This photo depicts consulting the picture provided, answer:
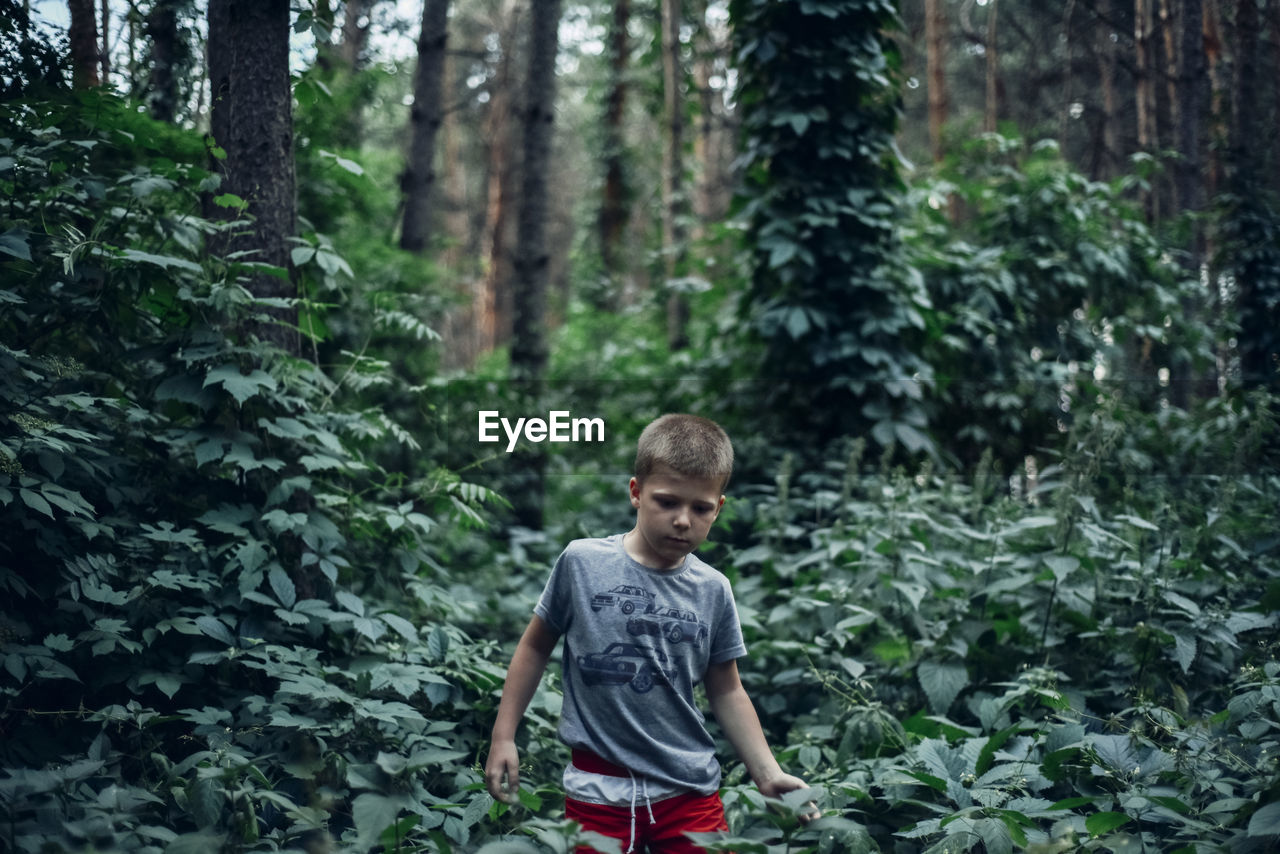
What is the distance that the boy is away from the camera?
2219 millimetres

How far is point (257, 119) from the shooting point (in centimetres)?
386

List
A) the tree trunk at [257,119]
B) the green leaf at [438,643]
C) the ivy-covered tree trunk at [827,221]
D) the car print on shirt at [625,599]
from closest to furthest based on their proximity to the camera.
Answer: the car print on shirt at [625,599]
the green leaf at [438,643]
the tree trunk at [257,119]
the ivy-covered tree trunk at [827,221]

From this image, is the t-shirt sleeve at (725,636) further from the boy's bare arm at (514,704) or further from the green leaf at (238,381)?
the green leaf at (238,381)

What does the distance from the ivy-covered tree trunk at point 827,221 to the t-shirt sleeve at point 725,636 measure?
429cm

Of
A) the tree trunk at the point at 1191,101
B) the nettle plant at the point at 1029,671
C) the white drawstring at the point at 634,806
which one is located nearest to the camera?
the white drawstring at the point at 634,806

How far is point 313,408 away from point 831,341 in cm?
409

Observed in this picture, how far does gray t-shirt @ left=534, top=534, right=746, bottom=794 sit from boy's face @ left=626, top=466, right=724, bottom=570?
113 millimetres

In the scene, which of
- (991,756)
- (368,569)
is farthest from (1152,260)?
(368,569)

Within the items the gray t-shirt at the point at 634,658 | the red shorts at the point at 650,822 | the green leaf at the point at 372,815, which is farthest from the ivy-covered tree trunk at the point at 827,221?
the green leaf at the point at 372,815

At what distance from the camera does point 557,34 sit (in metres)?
8.09

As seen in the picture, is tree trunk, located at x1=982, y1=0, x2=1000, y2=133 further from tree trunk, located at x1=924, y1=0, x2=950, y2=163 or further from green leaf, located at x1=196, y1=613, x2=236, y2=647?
green leaf, located at x1=196, y1=613, x2=236, y2=647

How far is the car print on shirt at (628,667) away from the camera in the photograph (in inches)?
88.7

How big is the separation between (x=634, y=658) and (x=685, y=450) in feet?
1.76

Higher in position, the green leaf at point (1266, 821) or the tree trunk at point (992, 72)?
the tree trunk at point (992, 72)
